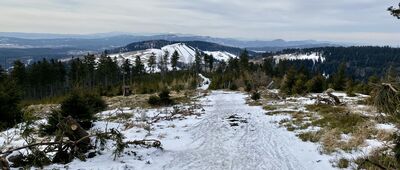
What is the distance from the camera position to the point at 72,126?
38.0 ft

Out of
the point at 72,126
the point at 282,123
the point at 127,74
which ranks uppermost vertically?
the point at 72,126

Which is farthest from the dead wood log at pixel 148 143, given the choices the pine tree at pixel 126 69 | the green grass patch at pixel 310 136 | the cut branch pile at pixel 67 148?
the pine tree at pixel 126 69

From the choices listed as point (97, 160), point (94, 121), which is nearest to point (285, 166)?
point (97, 160)

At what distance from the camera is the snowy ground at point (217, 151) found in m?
11.6

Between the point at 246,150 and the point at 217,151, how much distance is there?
3.78 feet

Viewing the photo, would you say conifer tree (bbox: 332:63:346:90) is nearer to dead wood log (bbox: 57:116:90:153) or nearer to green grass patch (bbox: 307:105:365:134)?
green grass patch (bbox: 307:105:365:134)

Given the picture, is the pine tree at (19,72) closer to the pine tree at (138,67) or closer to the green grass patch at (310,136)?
the pine tree at (138,67)

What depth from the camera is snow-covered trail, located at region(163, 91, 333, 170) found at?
1184cm

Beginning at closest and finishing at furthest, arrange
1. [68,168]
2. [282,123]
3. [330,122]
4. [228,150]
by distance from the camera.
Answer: [68,168] < [228,150] < [330,122] < [282,123]

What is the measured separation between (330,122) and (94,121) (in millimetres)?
12096

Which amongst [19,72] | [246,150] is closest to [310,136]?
[246,150]

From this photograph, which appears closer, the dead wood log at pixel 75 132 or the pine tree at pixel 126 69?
the dead wood log at pixel 75 132

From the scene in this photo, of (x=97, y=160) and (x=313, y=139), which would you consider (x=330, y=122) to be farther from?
(x=97, y=160)

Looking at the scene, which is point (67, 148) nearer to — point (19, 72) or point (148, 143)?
point (148, 143)
